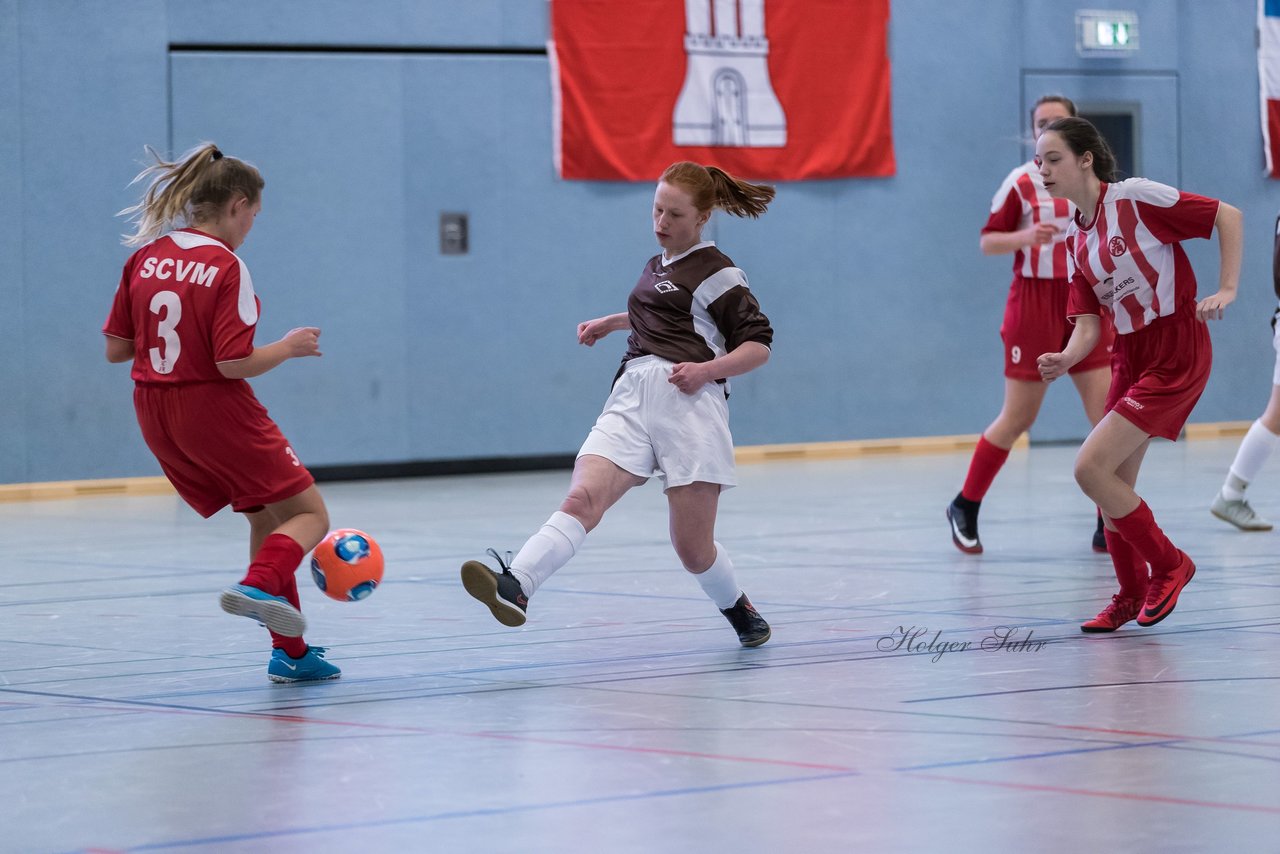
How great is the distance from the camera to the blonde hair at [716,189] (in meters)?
5.77

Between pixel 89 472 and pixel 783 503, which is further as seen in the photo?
pixel 89 472

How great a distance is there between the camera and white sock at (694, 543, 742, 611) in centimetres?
580

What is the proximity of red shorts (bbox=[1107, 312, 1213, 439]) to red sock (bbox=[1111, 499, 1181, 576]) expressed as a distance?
0.85 ft

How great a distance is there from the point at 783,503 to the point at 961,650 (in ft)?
17.8

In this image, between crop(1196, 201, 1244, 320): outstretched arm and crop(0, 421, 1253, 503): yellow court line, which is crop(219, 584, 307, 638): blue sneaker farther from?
crop(0, 421, 1253, 503): yellow court line

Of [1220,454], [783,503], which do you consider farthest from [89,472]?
[1220,454]

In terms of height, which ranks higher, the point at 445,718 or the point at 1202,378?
the point at 1202,378

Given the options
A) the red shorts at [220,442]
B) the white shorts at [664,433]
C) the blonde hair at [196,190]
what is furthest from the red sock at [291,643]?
the blonde hair at [196,190]

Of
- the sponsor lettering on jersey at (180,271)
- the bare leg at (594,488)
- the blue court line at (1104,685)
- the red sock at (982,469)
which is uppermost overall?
the sponsor lettering on jersey at (180,271)

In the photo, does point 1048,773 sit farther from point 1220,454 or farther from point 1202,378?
point 1220,454

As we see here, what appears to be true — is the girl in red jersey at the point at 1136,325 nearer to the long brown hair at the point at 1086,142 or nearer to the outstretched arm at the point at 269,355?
the long brown hair at the point at 1086,142

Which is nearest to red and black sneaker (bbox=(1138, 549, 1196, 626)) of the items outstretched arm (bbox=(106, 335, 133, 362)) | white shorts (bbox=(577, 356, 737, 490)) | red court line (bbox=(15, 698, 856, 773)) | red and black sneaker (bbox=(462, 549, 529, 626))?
white shorts (bbox=(577, 356, 737, 490))

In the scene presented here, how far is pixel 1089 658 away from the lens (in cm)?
546

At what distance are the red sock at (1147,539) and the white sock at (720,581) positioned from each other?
47.8 inches
